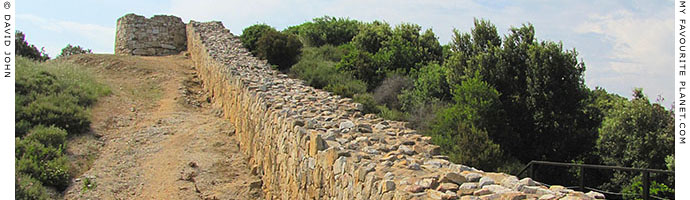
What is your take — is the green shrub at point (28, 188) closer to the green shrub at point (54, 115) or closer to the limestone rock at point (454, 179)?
the green shrub at point (54, 115)

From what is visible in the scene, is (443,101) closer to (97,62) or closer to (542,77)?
(542,77)

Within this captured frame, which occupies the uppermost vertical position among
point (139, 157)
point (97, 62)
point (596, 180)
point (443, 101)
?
point (97, 62)

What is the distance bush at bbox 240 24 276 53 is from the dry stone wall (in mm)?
8583

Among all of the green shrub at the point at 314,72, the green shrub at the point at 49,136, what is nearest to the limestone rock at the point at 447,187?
the green shrub at the point at 49,136

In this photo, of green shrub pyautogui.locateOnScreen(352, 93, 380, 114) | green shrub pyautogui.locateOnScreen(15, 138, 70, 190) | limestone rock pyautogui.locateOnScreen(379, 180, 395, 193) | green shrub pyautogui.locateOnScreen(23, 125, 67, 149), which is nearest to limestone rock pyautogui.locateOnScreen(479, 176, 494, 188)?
limestone rock pyautogui.locateOnScreen(379, 180, 395, 193)

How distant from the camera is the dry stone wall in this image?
397 centimetres

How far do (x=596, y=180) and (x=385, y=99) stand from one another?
19.4 ft

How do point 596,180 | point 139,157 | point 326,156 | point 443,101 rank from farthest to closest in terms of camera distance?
point 443,101 < point 596,180 < point 139,157 < point 326,156

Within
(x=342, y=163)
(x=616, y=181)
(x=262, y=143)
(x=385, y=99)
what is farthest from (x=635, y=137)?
(x=342, y=163)

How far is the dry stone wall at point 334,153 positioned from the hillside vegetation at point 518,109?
9.98 feet

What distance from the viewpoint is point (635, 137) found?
11.1 meters

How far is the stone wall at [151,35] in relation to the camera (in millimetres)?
23516

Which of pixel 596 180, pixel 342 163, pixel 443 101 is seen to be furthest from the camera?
pixel 443 101

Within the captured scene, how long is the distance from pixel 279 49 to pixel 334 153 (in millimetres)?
13500
